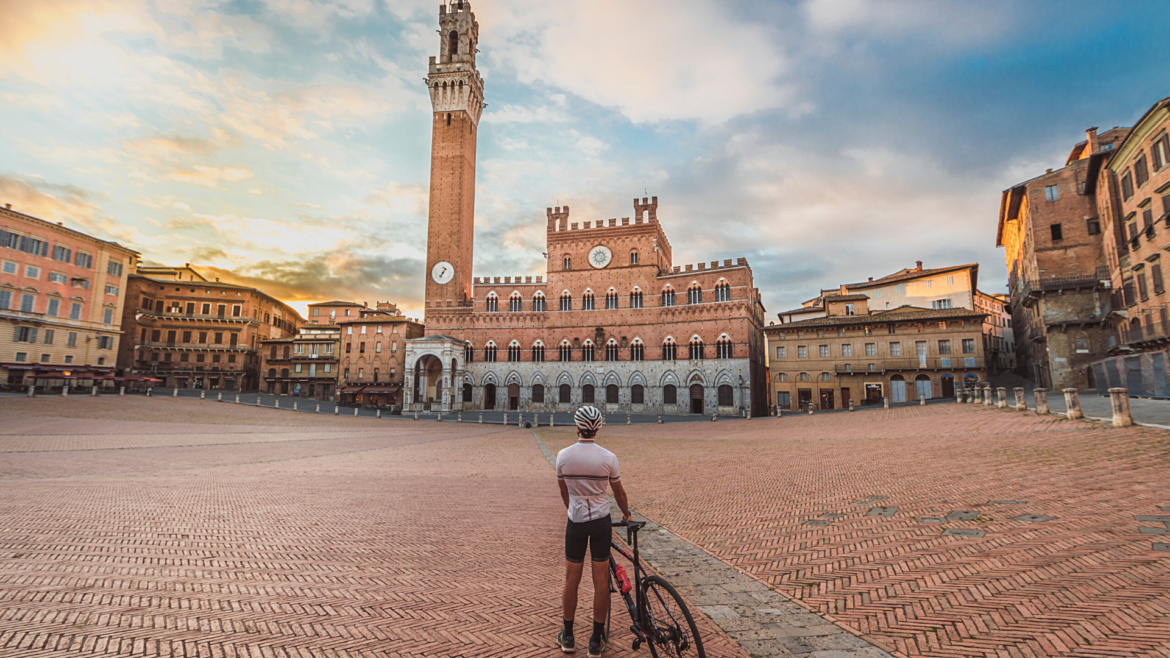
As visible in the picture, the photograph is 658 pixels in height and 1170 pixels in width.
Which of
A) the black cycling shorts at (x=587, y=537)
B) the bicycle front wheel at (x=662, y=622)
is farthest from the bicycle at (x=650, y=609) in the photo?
the black cycling shorts at (x=587, y=537)

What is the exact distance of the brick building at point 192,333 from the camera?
50.2 metres

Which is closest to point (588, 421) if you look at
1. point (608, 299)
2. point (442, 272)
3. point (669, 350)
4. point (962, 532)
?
point (962, 532)

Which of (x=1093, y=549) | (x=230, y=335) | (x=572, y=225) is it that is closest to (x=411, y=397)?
(x=572, y=225)

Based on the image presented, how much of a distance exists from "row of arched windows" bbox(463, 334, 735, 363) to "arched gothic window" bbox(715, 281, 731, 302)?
10.3ft

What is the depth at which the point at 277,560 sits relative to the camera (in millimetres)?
6074

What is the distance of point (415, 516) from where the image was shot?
8.55 metres

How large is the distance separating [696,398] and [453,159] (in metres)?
32.4

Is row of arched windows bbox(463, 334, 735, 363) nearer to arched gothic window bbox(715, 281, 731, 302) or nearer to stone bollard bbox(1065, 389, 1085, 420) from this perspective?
arched gothic window bbox(715, 281, 731, 302)

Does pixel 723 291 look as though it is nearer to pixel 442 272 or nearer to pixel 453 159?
pixel 442 272

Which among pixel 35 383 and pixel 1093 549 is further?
pixel 35 383

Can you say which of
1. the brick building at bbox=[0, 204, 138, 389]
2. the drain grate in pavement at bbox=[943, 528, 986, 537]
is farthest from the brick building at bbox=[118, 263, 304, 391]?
the drain grate in pavement at bbox=[943, 528, 986, 537]

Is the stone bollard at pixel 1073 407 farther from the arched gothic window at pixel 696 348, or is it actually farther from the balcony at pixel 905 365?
the arched gothic window at pixel 696 348

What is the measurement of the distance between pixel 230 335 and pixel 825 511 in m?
62.7

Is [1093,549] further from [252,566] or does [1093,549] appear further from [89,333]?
[89,333]
